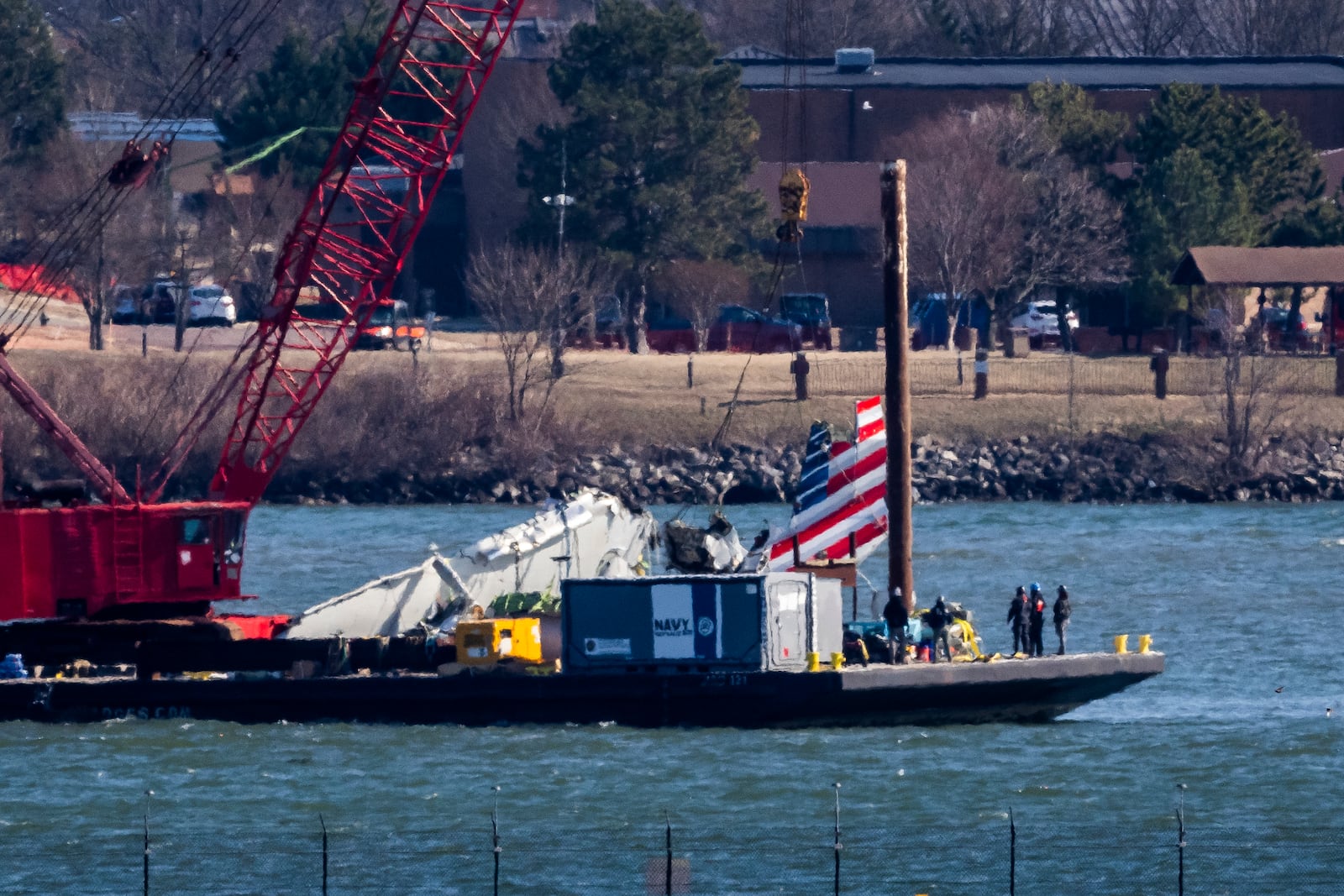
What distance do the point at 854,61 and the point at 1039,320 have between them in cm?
1773

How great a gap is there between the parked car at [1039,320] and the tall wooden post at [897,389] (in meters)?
58.1

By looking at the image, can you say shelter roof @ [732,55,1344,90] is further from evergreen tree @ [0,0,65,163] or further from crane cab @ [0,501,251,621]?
crane cab @ [0,501,251,621]

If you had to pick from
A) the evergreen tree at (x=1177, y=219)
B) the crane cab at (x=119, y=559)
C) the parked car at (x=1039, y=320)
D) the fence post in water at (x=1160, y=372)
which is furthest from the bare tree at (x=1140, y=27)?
the crane cab at (x=119, y=559)

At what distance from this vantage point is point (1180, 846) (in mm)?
24359

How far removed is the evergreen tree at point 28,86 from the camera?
108 metres

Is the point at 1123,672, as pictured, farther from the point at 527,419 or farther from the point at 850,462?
the point at 527,419

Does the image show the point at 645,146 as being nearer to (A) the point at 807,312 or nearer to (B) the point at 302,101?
(A) the point at 807,312

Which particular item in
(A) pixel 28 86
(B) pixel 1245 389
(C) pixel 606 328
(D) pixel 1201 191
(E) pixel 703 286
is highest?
(A) pixel 28 86

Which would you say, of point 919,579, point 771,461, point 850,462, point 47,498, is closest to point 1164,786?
point 850,462

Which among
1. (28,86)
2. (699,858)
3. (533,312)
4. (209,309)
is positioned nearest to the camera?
(699,858)

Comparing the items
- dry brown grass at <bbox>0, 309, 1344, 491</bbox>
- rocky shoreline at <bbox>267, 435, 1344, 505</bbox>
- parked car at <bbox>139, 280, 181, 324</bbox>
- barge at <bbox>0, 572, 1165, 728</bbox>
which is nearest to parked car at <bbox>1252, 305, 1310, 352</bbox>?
dry brown grass at <bbox>0, 309, 1344, 491</bbox>

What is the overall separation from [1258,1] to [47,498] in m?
114

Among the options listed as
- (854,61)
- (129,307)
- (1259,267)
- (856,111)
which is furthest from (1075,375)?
(129,307)

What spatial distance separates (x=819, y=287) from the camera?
105 metres
